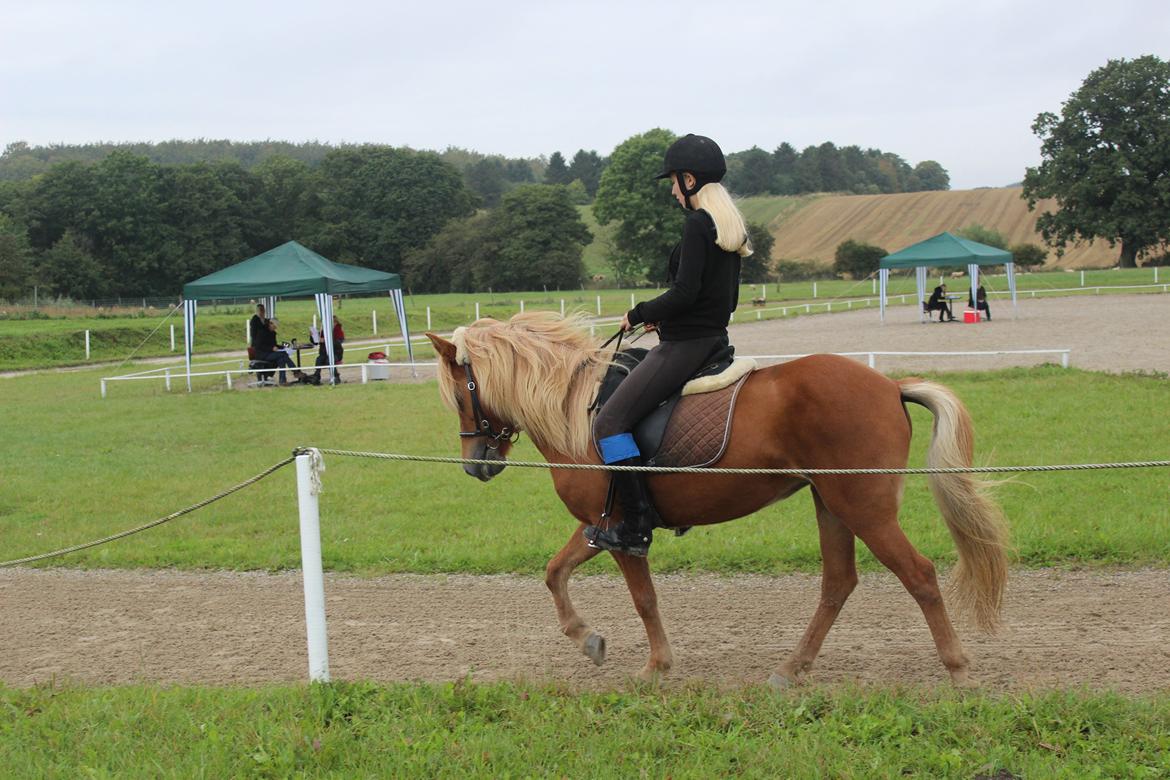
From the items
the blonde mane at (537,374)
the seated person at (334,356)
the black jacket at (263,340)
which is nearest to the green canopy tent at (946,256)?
the seated person at (334,356)

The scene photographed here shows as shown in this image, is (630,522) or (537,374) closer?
(630,522)

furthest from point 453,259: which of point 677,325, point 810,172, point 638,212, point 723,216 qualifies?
point 810,172

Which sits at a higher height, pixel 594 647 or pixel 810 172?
pixel 810 172

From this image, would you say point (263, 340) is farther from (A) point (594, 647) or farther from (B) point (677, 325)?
(B) point (677, 325)

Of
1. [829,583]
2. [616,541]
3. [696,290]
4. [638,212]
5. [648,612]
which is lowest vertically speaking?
→ [648,612]

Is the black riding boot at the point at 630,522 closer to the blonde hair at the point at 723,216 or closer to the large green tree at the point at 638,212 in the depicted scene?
the blonde hair at the point at 723,216

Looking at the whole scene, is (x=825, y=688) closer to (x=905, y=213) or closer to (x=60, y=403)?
(x=60, y=403)

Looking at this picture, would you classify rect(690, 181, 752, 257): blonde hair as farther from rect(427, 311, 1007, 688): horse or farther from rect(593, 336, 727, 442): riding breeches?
rect(427, 311, 1007, 688): horse

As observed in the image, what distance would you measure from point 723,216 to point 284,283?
68.9ft

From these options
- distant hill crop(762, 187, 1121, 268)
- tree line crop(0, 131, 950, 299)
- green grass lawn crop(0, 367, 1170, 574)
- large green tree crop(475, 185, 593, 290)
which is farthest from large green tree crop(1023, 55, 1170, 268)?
green grass lawn crop(0, 367, 1170, 574)

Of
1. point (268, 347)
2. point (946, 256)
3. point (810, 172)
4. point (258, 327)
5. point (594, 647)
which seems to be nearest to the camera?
point (594, 647)

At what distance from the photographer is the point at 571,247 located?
245 feet

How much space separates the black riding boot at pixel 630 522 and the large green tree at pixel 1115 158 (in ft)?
221

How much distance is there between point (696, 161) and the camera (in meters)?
5.25
